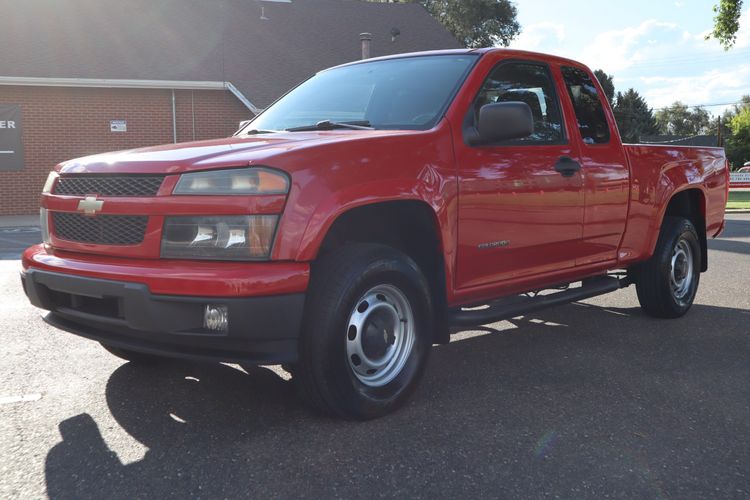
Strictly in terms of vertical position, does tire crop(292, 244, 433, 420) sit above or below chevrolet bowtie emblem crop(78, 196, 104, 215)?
below

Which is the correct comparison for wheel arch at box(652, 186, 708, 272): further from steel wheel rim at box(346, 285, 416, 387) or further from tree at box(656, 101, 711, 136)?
tree at box(656, 101, 711, 136)

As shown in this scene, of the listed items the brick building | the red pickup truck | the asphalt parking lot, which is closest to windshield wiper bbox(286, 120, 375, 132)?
the red pickup truck

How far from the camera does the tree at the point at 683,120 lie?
106000mm

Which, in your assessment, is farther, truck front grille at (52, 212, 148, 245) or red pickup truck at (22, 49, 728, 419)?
truck front grille at (52, 212, 148, 245)

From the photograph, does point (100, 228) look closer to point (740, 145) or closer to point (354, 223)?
point (354, 223)

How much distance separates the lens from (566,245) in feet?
15.9

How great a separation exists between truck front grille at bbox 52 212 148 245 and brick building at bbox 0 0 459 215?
1525cm

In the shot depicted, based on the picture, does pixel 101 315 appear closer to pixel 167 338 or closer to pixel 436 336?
pixel 167 338

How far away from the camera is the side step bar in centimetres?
413

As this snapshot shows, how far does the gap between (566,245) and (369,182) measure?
1885 millimetres

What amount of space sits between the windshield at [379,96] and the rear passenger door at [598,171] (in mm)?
1108

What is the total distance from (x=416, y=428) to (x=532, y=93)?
2463 mm

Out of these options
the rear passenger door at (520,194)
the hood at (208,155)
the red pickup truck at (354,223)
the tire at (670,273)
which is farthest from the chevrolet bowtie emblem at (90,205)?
the tire at (670,273)

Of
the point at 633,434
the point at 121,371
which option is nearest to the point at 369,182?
the point at 633,434
